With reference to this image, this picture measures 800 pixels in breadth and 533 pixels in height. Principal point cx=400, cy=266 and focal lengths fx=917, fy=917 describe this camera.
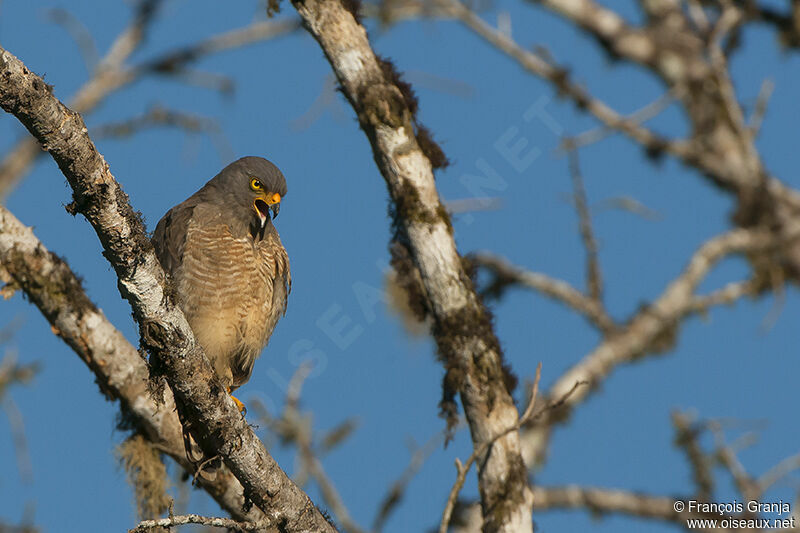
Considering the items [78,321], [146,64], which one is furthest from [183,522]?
[146,64]

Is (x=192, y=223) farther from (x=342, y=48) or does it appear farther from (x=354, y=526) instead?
(x=354, y=526)

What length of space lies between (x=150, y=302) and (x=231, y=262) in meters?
2.23

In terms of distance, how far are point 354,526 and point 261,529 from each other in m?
3.15

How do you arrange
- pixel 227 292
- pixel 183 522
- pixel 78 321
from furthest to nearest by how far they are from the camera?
pixel 78 321 < pixel 227 292 < pixel 183 522

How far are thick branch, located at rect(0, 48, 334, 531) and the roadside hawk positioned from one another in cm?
111

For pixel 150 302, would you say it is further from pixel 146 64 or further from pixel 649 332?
pixel 146 64

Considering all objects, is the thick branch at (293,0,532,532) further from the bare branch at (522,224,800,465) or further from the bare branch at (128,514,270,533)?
the bare branch at (522,224,800,465)

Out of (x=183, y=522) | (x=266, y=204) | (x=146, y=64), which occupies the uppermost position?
(x=146, y=64)

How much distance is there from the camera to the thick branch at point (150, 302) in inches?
148

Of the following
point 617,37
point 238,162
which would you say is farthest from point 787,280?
point 238,162

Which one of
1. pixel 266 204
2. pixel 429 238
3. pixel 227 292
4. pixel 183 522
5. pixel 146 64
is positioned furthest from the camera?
pixel 146 64

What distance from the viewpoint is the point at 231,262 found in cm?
661

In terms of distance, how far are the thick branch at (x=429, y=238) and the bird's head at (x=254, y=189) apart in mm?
1005

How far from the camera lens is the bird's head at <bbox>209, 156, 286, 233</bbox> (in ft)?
22.9
